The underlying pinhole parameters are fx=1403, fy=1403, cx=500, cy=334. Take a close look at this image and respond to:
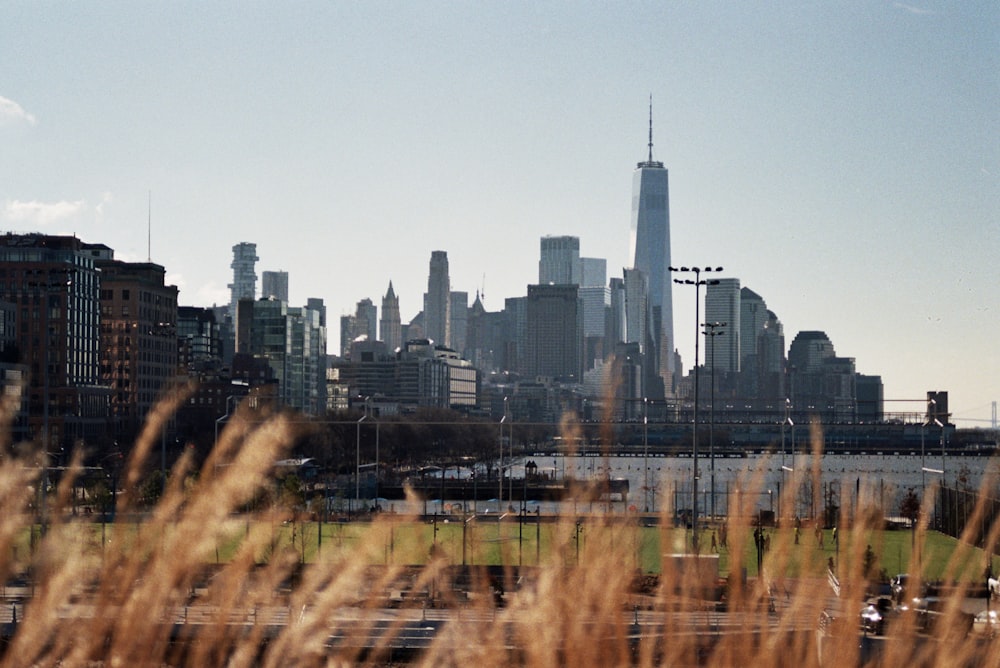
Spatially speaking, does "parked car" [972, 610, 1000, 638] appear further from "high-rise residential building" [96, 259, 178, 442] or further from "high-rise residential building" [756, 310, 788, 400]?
"high-rise residential building" [756, 310, 788, 400]

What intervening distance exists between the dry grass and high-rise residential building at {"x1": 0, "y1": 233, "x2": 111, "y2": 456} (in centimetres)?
3886

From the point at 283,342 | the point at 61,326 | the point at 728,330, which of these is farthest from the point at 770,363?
the point at 61,326

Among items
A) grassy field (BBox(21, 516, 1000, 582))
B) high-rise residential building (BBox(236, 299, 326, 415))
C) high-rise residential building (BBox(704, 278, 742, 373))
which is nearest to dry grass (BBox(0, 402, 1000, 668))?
grassy field (BBox(21, 516, 1000, 582))

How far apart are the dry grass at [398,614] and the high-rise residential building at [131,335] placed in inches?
2066

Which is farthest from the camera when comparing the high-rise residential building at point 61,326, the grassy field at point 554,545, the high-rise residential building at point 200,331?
the high-rise residential building at point 200,331

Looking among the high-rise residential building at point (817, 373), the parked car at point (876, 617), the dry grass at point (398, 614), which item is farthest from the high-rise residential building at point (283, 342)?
the parked car at point (876, 617)

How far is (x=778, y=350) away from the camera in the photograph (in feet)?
600

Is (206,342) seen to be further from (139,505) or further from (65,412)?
(139,505)

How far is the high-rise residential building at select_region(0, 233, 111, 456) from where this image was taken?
6944cm

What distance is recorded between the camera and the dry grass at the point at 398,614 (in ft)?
65.8

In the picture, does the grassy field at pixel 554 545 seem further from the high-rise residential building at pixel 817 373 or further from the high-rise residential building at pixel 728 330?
the high-rise residential building at pixel 728 330

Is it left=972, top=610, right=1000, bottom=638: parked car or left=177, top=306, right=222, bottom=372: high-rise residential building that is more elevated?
left=177, top=306, right=222, bottom=372: high-rise residential building

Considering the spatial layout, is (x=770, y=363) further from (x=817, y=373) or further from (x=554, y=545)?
(x=554, y=545)

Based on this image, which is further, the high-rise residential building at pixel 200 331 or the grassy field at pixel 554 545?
the high-rise residential building at pixel 200 331
